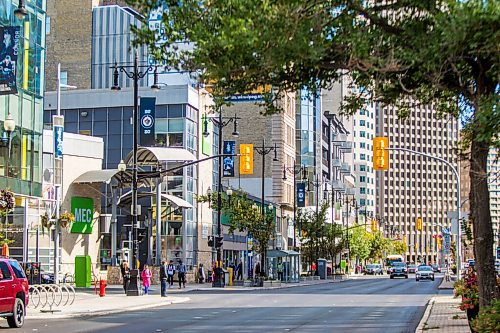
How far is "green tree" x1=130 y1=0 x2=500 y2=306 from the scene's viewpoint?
10.5 meters

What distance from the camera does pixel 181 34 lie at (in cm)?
1178

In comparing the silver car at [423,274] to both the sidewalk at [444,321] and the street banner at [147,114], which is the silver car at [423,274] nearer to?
the street banner at [147,114]

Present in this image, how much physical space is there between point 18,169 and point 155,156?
14.6 m

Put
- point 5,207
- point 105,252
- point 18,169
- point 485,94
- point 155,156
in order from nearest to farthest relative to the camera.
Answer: point 485,94
point 5,207
point 18,169
point 155,156
point 105,252

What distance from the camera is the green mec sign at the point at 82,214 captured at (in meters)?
61.2

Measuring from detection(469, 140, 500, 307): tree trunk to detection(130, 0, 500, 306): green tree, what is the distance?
13 cm

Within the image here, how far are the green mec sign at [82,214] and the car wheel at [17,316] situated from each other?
120ft

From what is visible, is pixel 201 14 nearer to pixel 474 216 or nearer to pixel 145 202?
pixel 474 216

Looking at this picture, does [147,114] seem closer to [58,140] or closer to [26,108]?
[58,140]

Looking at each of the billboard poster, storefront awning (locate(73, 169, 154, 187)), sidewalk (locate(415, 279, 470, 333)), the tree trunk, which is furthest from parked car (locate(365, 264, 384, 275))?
the tree trunk

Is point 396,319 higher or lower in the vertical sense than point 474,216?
lower

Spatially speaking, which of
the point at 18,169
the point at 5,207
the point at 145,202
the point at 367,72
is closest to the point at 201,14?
the point at 367,72

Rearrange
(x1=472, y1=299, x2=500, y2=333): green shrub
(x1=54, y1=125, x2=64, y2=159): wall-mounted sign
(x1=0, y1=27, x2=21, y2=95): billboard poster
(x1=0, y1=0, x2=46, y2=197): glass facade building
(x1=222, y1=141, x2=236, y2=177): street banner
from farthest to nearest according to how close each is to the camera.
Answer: (x1=222, y1=141, x2=236, y2=177): street banner < (x1=54, y1=125, x2=64, y2=159): wall-mounted sign < (x1=0, y1=0, x2=46, y2=197): glass facade building < (x1=0, y1=27, x2=21, y2=95): billboard poster < (x1=472, y1=299, x2=500, y2=333): green shrub

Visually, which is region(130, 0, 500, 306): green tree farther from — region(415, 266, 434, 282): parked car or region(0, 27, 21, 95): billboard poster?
region(415, 266, 434, 282): parked car
